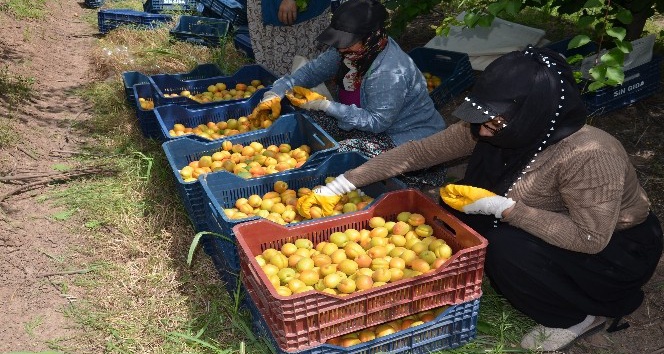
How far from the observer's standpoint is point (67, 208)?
4.14 m

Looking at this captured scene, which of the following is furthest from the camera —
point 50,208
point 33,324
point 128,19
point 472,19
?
point 128,19

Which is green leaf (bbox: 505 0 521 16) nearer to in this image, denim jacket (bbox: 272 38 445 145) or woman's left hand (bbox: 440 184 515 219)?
denim jacket (bbox: 272 38 445 145)

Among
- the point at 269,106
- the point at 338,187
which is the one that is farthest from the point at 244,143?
the point at 338,187

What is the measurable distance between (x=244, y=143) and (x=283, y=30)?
1572mm

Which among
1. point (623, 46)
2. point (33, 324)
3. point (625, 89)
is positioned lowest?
point (33, 324)

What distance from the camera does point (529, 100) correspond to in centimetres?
245

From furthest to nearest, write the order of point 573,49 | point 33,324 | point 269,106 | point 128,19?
point 128,19, point 573,49, point 269,106, point 33,324

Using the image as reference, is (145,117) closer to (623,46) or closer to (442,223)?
(442,223)

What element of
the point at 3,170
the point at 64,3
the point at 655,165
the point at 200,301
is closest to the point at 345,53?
the point at 200,301

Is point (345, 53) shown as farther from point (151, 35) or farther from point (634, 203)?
point (151, 35)

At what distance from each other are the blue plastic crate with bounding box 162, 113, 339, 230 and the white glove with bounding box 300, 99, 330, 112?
Result: 0.10 meters

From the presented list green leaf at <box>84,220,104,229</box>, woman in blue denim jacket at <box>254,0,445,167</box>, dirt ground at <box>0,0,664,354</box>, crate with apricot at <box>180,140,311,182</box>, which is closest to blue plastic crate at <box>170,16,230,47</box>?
dirt ground at <box>0,0,664,354</box>

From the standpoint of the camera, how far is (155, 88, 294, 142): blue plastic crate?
4.59 metres

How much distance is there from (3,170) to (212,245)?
6.98 ft
